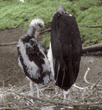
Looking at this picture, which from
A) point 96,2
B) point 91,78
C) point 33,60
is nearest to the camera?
point 33,60

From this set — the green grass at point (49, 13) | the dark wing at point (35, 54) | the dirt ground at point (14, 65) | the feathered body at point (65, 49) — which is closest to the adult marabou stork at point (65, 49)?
the feathered body at point (65, 49)

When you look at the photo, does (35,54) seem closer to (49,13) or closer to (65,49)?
(65,49)

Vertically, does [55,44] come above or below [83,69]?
above

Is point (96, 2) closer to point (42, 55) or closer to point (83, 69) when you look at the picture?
point (83, 69)

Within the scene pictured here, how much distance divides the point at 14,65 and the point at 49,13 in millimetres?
1647

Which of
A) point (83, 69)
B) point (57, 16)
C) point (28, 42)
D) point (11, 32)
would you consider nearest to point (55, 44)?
point (57, 16)

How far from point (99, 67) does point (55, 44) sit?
7.03 feet

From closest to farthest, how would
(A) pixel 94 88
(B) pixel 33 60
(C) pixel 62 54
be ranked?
1. (C) pixel 62 54
2. (B) pixel 33 60
3. (A) pixel 94 88

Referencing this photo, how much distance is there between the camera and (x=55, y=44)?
1677mm

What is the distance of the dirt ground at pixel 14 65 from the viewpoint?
3.47m

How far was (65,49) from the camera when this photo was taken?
1602 mm

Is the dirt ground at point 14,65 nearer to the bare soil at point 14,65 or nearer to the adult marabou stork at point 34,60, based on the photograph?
the bare soil at point 14,65

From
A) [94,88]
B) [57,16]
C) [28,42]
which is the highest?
[57,16]

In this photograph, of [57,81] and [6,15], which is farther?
[6,15]
